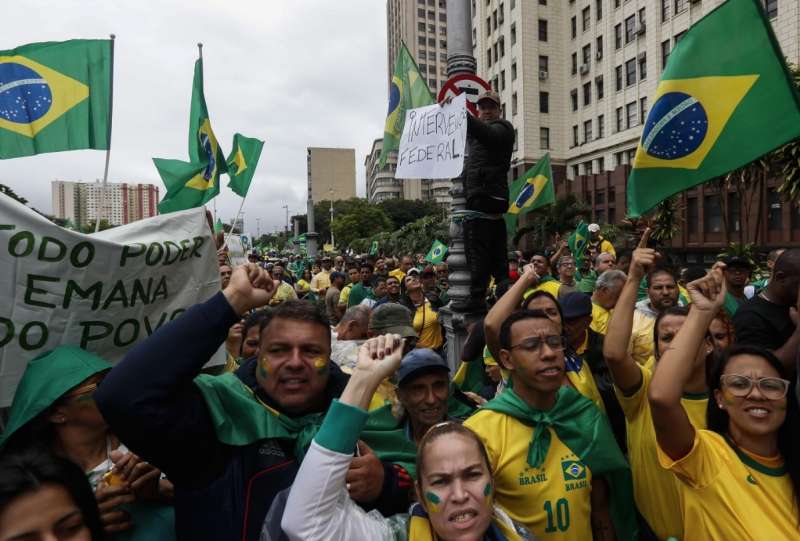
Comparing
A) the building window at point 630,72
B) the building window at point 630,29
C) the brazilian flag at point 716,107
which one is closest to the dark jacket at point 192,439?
the brazilian flag at point 716,107

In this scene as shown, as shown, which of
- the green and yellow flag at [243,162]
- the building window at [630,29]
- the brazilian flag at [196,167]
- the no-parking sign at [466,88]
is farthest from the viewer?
the building window at [630,29]

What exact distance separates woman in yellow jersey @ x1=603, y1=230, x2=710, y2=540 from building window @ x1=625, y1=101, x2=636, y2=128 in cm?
3742

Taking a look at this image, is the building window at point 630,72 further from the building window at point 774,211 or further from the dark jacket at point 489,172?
the dark jacket at point 489,172

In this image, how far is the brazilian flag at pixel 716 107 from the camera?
3002mm

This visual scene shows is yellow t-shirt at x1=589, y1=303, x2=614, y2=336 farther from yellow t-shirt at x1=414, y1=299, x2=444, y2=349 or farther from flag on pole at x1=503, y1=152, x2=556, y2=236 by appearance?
flag on pole at x1=503, y1=152, x2=556, y2=236

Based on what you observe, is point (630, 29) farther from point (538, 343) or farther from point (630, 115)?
point (538, 343)

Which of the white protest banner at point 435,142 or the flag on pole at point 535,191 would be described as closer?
the white protest banner at point 435,142

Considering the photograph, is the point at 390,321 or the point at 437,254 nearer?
the point at 390,321

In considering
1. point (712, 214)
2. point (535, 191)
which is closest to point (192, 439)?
point (535, 191)

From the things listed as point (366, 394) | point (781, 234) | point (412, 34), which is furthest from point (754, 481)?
point (412, 34)

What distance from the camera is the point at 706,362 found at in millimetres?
2877

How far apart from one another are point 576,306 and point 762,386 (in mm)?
1543

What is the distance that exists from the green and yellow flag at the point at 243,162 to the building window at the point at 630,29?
36.3 meters

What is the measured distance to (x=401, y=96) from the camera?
22.5 feet
